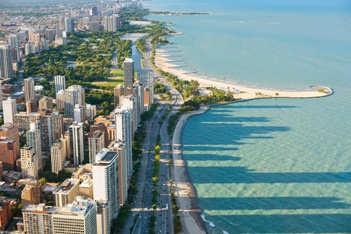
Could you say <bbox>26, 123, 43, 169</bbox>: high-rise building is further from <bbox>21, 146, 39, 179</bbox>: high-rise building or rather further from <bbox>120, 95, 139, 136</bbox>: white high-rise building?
<bbox>120, 95, 139, 136</bbox>: white high-rise building

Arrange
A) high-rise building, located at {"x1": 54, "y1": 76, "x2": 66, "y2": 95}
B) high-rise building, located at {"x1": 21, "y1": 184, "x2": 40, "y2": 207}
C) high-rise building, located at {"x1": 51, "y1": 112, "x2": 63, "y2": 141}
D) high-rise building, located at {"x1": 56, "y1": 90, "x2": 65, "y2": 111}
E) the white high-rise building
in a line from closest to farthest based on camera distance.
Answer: high-rise building, located at {"x1": 21, "y1": 184, "x2": 40, "y2": 207}, high-rise building, located at {"x1": 51, "y1": 112, "x2": 63, "y2": 141}, the white high-rise building, high-rise building, located at {"x1": 56, "y1": 90, "x2": 65, "y2": 111}, high-rise building, located at {"x1": 54, "y1": 76, "x2": 66, "y2": 95}

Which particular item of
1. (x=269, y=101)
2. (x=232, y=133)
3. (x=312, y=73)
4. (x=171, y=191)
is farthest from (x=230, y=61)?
(x=171, y=191)

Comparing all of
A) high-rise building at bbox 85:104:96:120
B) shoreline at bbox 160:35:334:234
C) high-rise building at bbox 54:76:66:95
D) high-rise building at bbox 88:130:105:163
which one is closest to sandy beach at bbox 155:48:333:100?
shoreline at bbox 160:35:334:234

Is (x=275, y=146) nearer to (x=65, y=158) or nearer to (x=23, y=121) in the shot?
(x=65, y=158)

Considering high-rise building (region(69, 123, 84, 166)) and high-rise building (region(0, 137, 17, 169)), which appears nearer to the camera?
high-rise building (region(0, 137, 17, 169))

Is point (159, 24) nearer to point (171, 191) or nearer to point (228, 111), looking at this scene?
point (228, 111)

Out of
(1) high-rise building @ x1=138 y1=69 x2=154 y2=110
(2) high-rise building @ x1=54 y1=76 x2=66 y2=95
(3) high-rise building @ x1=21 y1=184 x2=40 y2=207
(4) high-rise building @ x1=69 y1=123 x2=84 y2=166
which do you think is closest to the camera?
(3) high-rise building @ x1=21 y1=184 x2=40 y2=207
